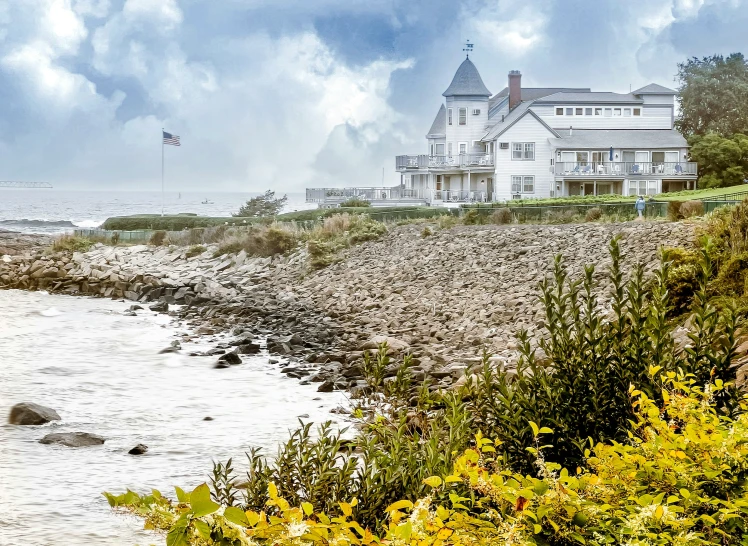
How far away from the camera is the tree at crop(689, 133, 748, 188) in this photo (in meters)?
50.2

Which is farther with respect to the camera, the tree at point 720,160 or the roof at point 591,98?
the roof at point 591,98

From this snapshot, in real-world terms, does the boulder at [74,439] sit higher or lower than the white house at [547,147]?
lower

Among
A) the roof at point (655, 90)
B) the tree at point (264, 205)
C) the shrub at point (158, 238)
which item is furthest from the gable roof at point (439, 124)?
the shrub at point (158, 238)

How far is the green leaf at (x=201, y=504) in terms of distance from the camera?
8.54ft

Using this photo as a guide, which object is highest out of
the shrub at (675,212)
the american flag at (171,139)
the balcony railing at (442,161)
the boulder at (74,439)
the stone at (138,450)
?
the american flag at (171,139)

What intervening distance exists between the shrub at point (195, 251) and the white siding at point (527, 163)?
73.0ft

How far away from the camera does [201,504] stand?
261 cm

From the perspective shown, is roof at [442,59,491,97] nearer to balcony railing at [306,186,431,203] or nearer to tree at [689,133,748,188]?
balcony railing at [306,186,431,203]

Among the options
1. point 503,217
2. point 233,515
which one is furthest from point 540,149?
point 233,515

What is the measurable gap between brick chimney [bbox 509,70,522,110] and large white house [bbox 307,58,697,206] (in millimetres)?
67

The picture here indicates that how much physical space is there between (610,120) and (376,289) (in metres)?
37.6

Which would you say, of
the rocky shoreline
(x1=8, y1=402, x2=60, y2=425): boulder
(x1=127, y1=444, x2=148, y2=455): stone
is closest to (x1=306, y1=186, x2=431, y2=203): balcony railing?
the rocky shoreline

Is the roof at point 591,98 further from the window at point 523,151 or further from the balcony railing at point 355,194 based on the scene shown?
the balcony railing at point 355,194

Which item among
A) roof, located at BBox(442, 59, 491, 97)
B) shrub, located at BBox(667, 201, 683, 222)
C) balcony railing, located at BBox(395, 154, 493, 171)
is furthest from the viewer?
roof, located at BBox(442, 59, 491, 97)
